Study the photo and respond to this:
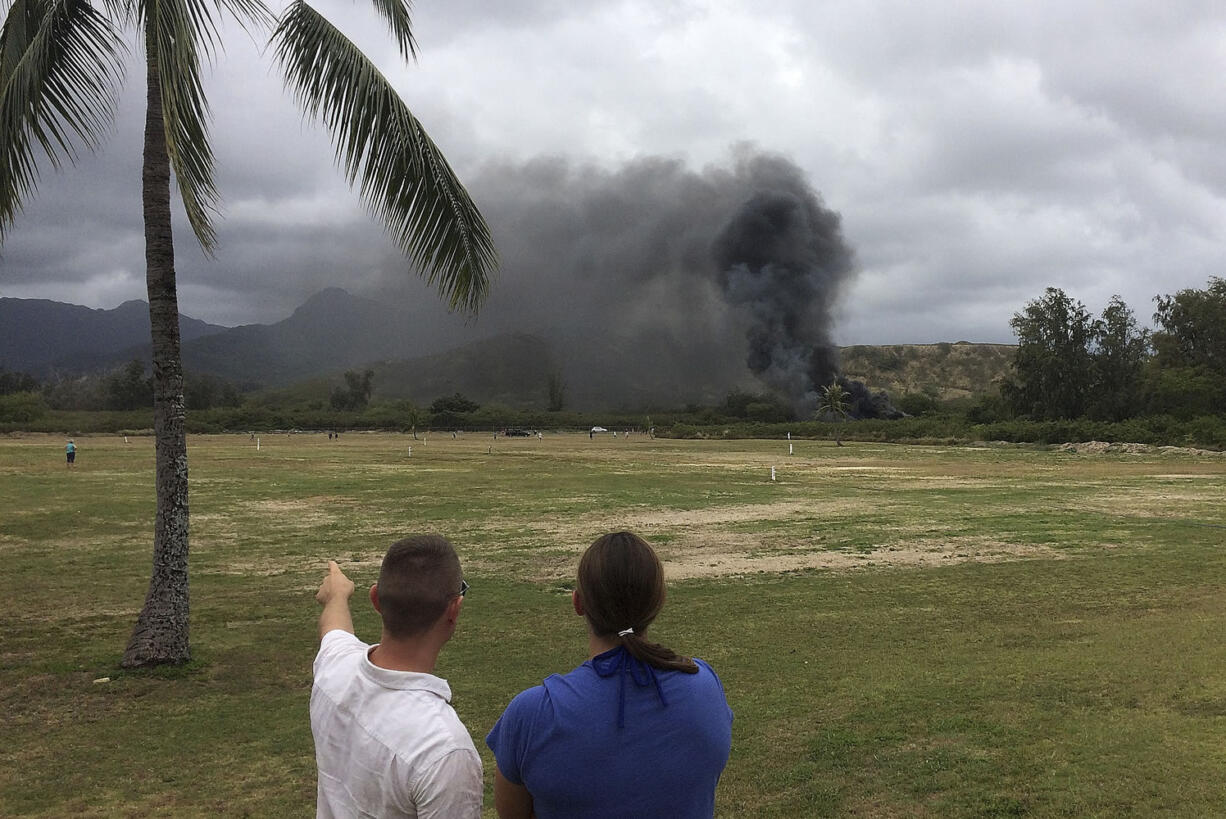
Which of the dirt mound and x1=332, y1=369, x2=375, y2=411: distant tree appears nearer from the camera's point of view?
the dirt mound

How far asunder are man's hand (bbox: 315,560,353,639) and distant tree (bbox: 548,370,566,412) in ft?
559

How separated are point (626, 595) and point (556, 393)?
172672 millimetres

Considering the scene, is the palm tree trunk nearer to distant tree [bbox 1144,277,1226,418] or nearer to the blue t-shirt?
the blue t-shirt

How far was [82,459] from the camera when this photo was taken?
50.0 m

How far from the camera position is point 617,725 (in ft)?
7.43

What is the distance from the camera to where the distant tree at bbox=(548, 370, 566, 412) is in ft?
571

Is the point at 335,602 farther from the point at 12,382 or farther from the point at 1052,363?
the point at 12,382

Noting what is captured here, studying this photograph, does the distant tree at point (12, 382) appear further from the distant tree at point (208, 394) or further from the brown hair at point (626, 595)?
the brown hair at point (626, 595)

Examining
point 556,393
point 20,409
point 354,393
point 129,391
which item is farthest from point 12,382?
point 556,393

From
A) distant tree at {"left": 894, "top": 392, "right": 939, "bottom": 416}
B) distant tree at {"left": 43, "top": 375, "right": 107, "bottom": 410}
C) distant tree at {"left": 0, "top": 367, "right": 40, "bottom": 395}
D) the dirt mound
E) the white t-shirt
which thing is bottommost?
the dirt mound

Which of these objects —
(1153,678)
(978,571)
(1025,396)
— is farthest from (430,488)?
(1025,396)

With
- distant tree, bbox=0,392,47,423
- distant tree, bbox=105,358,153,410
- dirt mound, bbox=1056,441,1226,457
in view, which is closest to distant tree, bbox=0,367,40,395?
distant tree, bbox=105,358,153,410

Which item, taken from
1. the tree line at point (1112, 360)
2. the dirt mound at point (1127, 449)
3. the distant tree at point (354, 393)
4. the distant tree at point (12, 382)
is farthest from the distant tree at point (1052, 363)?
the distant tree at point (12, 382)

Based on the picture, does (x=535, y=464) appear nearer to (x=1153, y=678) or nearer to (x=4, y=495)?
(x=4, y=495)
